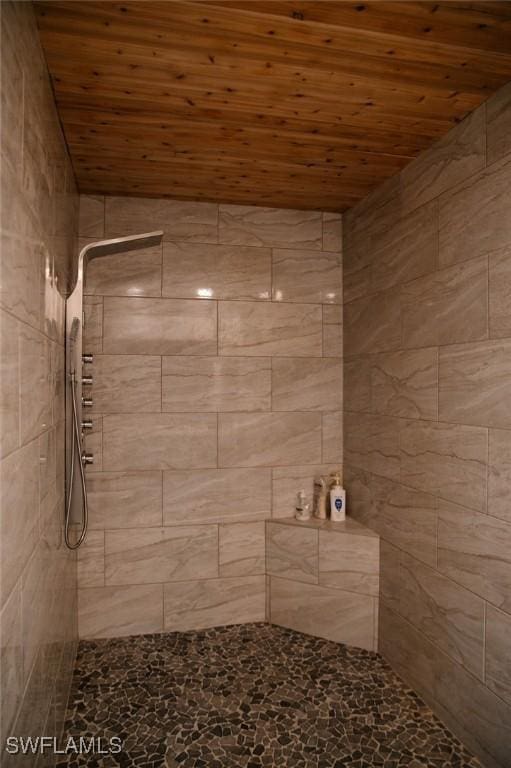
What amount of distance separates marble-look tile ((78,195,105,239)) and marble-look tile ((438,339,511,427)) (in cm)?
197

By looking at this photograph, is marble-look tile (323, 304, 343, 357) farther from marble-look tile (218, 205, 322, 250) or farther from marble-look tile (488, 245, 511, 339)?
marble-look tile (488, 245, 511, 339)

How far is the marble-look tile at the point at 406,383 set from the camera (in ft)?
7.60

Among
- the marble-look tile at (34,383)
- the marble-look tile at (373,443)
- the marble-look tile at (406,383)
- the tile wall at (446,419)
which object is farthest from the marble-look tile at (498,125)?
the marble-look tile at (34,383)

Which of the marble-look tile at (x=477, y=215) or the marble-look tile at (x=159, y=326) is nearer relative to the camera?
the marble-look tile at (x=477, y=215)

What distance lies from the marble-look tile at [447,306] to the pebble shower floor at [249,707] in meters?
1.63

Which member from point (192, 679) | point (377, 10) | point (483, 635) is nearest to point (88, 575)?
point (192, 679)

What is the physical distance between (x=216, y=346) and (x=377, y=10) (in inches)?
73.5

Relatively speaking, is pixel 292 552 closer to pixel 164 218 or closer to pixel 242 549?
pixel 242 549

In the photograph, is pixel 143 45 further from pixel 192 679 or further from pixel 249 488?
A: pixel 192 679

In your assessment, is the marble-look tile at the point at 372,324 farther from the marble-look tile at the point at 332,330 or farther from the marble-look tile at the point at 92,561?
Result: the marble-look tile at the point at 92,561

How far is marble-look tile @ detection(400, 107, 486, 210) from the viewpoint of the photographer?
2029mm

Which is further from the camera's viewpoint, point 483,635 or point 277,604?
point 277,604

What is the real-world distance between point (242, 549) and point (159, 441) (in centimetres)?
82

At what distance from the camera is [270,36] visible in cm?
160
